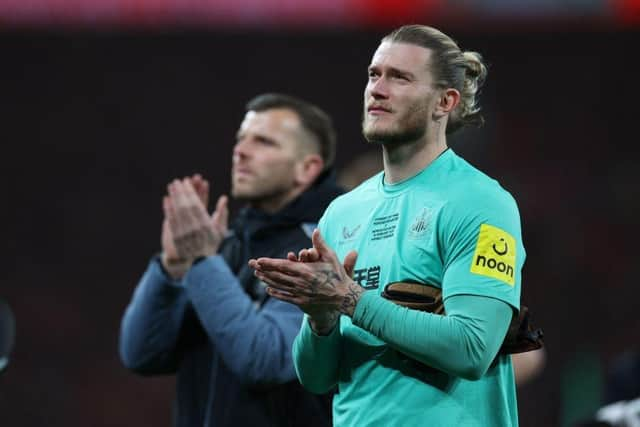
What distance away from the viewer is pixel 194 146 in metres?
9.68

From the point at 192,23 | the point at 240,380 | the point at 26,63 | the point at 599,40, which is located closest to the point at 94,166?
the point at 26,63

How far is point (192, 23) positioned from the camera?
8836mm

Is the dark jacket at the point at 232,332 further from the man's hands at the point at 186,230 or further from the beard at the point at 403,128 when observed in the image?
the beard at the point at 403,128

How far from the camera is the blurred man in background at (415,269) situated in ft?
7.48

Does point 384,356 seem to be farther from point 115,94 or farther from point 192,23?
point 115,94

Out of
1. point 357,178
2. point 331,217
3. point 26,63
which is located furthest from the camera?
point 26,63

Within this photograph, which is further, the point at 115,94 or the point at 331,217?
the point at 115,94

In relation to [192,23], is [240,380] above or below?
below

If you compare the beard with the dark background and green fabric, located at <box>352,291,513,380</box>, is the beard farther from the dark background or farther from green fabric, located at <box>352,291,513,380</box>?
the dark background

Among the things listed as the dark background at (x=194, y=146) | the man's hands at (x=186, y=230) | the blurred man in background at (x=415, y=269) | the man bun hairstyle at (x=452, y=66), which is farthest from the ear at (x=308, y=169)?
the dark background at (x=194, y=146)

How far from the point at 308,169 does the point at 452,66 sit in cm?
141

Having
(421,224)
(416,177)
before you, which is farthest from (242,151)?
(421,224)

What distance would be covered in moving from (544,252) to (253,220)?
20.1ft

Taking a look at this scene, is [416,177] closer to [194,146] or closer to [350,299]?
[350,299]
